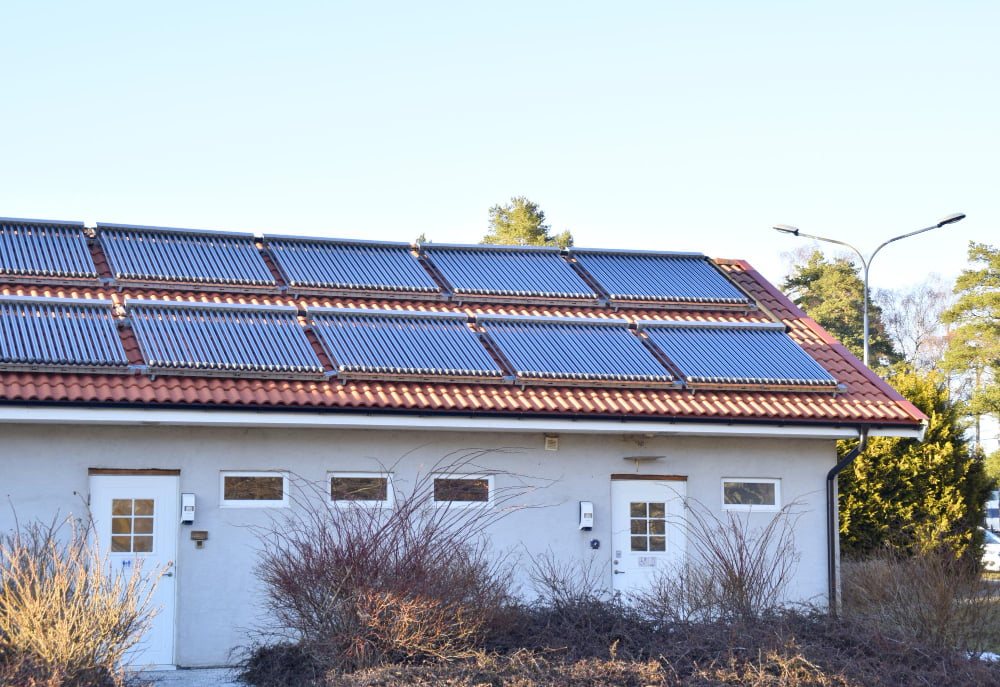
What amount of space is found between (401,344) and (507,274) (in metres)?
3.16

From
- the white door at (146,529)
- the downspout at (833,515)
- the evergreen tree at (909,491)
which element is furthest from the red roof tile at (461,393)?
the evergreen tree at (909,491)

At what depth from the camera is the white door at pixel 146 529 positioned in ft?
43.4

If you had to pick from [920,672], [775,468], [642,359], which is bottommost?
[920,672]

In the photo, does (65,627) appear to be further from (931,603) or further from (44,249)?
(931,603)

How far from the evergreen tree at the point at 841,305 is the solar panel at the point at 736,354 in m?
36.0

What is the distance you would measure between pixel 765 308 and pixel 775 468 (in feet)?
11.4

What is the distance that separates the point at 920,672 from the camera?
10.1m

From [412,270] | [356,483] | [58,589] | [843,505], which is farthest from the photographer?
[843,505]

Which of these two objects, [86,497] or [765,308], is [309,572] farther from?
[765,308]

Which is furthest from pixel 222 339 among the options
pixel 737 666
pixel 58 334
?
pixel 737 666

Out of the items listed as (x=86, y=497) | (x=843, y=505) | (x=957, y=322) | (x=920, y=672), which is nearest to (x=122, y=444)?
(x=86, y=497)

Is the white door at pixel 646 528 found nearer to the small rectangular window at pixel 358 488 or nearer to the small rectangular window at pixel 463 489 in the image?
the small rectangular window at pixel 463 489

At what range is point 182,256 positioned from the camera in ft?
53.4

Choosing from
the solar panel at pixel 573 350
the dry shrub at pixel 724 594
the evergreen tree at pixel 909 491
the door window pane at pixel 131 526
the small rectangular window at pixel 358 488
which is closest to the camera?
the dry shrub at pixel 724 594
